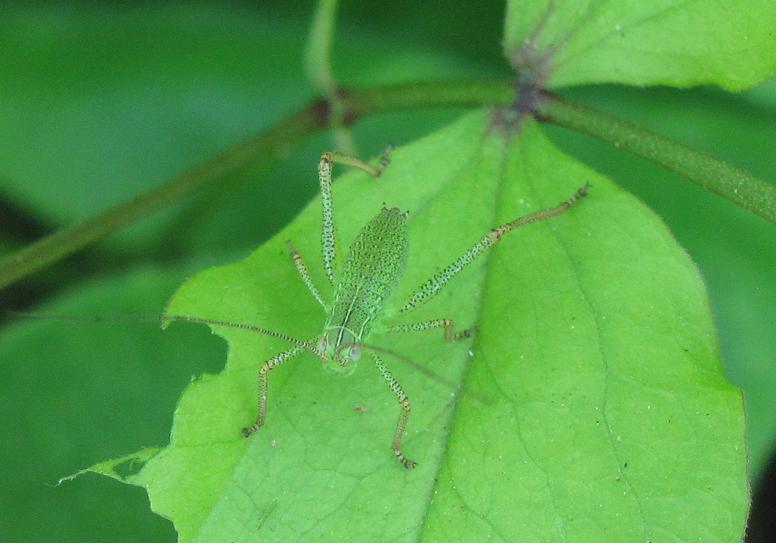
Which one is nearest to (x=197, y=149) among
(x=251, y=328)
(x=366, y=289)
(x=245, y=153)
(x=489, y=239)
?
(x=245, y=153)

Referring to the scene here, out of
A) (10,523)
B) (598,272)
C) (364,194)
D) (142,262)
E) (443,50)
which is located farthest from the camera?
(443,50)

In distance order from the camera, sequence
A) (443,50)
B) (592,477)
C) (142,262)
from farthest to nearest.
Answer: (443,50), (142,262), (592,477)

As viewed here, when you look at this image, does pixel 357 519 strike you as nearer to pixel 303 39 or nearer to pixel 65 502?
pixel 65 502

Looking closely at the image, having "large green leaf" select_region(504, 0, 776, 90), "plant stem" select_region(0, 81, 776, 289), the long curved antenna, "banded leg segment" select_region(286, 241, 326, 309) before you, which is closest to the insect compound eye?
the long curved antenna

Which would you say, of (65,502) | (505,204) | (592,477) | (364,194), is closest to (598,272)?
(505,204)

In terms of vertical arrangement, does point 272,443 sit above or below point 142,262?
below

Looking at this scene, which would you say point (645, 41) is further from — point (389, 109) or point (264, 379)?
point (264, 379)
